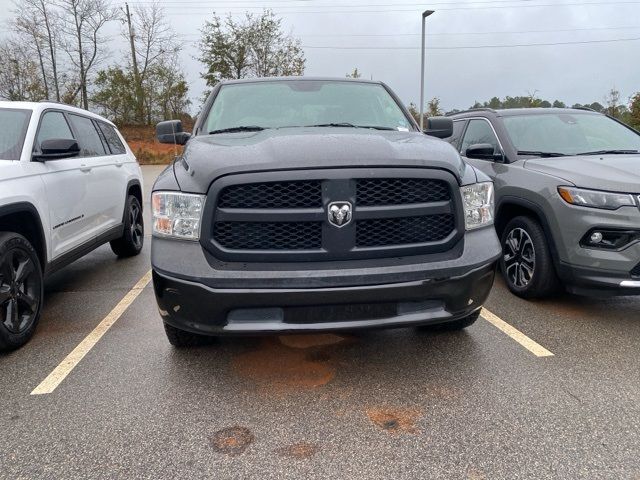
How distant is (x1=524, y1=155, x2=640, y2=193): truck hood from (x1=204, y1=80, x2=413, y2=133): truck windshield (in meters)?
1.31

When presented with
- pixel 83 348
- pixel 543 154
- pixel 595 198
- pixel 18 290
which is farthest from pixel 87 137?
pixel 595 198

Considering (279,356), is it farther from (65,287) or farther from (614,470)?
(65,287)

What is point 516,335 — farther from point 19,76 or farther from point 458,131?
point 19,76

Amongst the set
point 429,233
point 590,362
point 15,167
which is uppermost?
point 15,167

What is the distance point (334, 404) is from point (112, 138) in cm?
476

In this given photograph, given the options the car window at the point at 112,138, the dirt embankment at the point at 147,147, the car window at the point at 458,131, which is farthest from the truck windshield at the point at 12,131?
the dirt embankment at the point at 147,147

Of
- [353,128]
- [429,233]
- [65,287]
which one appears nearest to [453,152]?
A: [429,233]

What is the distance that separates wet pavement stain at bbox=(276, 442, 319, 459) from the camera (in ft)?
7.34

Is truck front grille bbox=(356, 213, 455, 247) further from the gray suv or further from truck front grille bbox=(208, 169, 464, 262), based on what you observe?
the gray suv

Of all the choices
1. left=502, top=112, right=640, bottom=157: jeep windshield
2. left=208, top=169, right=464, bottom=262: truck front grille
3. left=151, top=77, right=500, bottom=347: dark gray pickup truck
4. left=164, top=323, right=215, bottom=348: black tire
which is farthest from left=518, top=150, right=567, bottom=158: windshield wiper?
left=164, top=323, right=215, bottom=348: black tire

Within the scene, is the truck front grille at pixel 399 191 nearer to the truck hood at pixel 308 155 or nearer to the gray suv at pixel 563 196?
the truck hood at pixel 308 155

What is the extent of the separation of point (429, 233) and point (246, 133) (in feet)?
4.84

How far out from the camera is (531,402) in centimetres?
265

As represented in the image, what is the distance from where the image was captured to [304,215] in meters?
2.48
